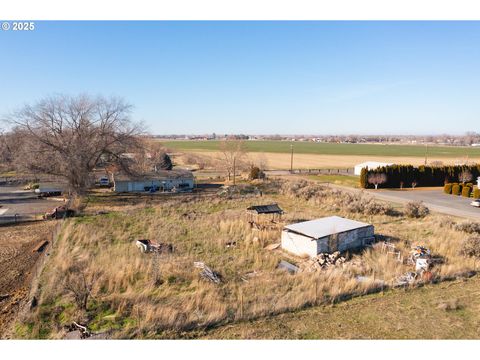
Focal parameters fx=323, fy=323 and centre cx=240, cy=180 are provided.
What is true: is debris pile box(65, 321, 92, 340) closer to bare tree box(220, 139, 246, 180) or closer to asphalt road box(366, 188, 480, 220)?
asphalt road box(366, 188, 480, 220)

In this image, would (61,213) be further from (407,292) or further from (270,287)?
(407,292)

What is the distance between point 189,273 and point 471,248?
12.1 meters

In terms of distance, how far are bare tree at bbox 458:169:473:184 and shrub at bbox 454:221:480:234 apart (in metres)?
22.5

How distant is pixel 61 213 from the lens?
2209 cm

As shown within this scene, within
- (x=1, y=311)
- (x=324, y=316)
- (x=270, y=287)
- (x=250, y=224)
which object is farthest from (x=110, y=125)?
(x=324, y=316)

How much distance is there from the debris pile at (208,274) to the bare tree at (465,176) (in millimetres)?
36297

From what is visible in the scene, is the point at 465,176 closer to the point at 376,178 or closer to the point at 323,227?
the point at 376,178

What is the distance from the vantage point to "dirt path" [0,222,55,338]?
10.1 meters

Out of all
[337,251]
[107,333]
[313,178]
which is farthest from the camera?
[313,178]

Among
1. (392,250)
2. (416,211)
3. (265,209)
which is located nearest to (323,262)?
(392,250)

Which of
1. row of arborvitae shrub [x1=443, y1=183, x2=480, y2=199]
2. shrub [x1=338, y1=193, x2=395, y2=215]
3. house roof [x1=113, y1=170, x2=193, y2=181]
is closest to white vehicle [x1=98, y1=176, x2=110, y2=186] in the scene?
house roof [x1=113, y1=170, x2=193, y2=181]

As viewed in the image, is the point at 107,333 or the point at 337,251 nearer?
the point at 107,333

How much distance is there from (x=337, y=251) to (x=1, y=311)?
41.0ft

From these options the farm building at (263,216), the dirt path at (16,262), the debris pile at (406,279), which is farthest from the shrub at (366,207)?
the dirt path at (16,262)
